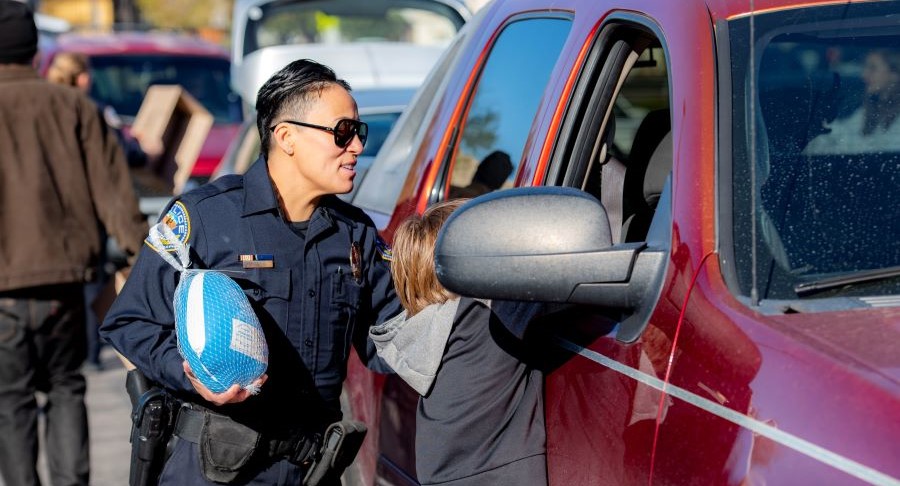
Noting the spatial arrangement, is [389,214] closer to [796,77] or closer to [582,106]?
[582,106]

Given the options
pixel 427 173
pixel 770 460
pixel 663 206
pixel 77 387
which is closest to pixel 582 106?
pixel 663 206

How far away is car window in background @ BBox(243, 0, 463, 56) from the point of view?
8656 millimetres

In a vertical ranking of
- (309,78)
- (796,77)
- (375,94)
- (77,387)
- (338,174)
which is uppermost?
(796,77)

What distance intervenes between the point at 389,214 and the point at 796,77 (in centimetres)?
165

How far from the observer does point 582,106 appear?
304cm

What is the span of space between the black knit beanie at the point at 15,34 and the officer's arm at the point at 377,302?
8.70 ft

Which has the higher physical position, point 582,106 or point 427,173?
point 582,106

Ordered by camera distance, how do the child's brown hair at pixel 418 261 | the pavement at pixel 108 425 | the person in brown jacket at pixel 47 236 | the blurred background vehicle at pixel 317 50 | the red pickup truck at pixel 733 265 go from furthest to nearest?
the blurred background vehicle at pixel 317 50
the pavement at pixel 108 425
the person in brown jacket at pixel 47 236
the child's brown hair at pixel 418 261
the red pickup truck at pixel 733 265

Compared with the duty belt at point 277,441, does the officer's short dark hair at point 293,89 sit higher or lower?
higher

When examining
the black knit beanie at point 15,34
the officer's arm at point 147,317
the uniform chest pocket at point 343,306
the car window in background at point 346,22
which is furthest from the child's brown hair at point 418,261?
the car window in background at point 346,22

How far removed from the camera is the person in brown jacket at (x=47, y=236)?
5160 millimetres

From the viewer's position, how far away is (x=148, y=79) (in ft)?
41.9

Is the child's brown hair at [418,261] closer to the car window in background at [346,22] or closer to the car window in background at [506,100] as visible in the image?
the car window in background at [506,100]

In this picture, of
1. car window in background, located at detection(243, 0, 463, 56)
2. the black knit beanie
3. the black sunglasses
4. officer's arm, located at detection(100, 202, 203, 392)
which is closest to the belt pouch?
officer's arm, located at detection(100, 202, 203, 392)
